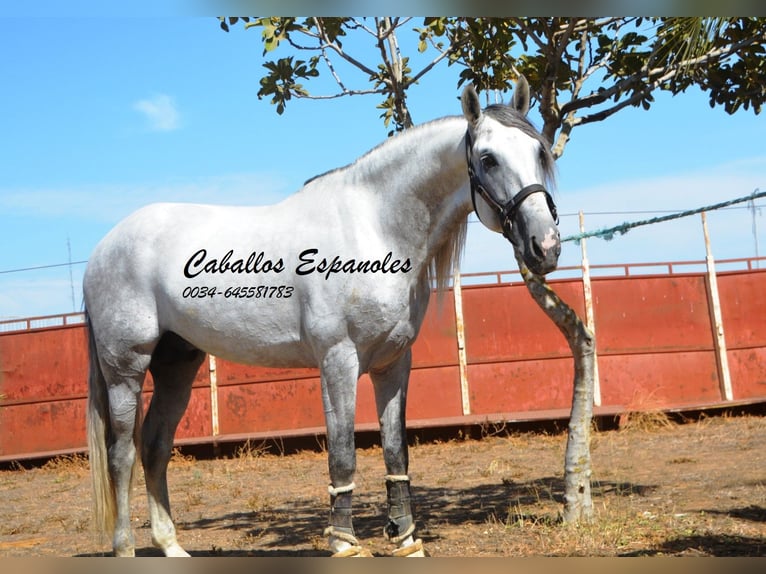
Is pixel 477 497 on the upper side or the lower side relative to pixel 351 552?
lower

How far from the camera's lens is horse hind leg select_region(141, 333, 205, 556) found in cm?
460

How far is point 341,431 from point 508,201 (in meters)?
1.39

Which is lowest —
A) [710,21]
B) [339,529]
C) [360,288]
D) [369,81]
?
[339,529]

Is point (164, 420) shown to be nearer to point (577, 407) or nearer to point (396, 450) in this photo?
point (396, 450)

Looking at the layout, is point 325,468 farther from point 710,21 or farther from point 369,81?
point 710,21

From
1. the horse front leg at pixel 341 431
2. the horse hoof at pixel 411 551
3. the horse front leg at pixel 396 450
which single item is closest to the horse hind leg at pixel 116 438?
the horse front leg at pixel 341 431

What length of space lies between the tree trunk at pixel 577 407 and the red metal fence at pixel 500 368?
18.1 feet

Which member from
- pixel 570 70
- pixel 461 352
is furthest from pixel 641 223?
pixel 461 352

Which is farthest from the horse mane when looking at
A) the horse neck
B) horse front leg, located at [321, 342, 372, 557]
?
horse front leg, located at [321, 342, 372, 557]

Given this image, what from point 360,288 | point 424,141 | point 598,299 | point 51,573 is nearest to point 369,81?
Answer: point 424,141

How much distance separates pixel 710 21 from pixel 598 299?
25.8 feet

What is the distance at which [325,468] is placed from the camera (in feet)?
29.9

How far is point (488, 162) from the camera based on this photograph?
3691 millimetres

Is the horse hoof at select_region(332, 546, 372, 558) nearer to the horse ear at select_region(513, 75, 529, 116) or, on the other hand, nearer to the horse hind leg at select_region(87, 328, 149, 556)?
the horse hind leg at select_region(87, 328, 149, 556)
